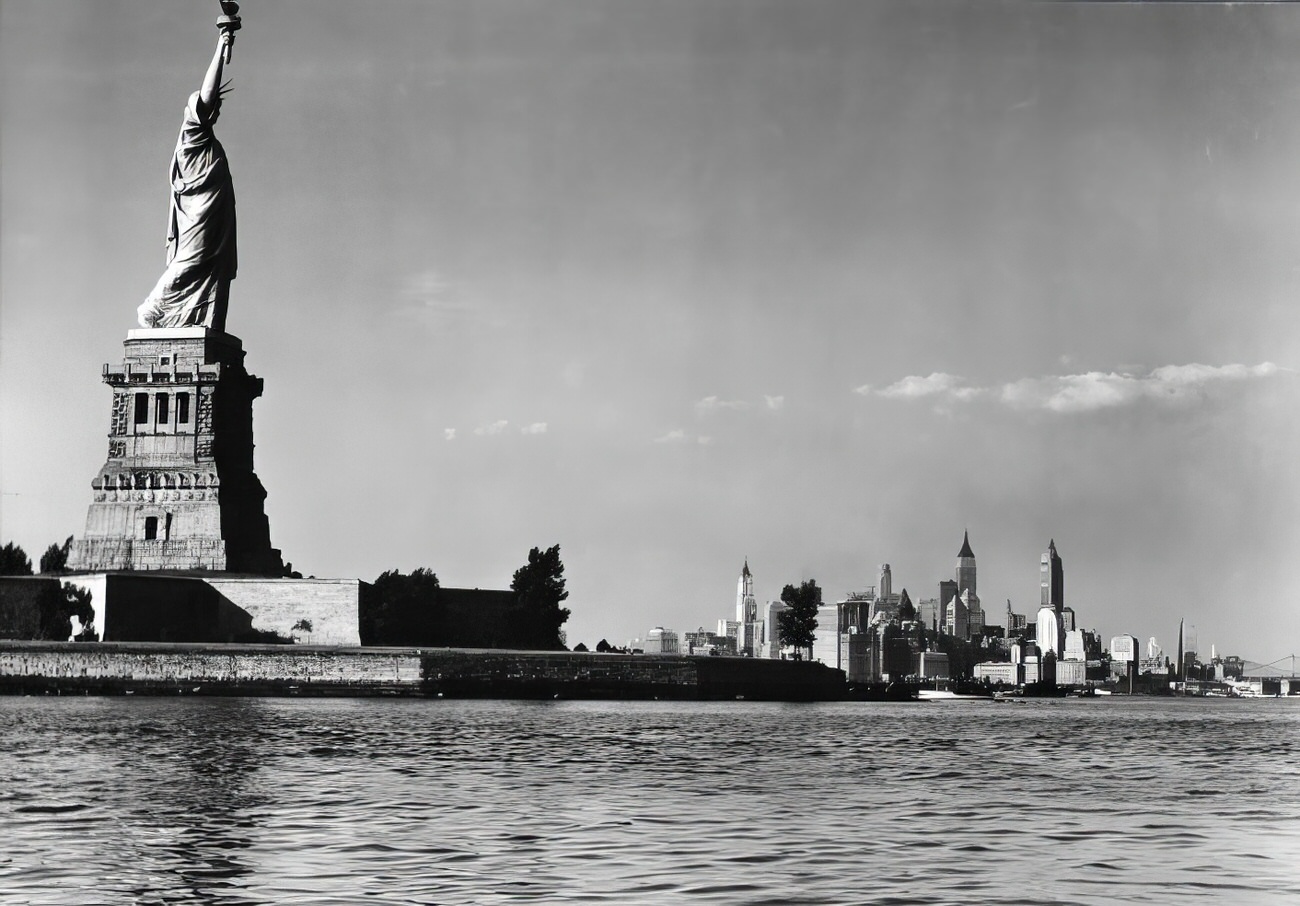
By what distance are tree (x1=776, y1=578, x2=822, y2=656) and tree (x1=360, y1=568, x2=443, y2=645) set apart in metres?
34.6

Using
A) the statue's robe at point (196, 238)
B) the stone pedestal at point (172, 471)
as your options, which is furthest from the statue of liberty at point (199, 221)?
the stone pedestal at point (172, 471)

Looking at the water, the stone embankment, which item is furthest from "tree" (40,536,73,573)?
the water

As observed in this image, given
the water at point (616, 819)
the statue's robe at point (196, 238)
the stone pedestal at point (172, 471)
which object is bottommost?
the water at point (616, 819)

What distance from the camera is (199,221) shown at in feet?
290

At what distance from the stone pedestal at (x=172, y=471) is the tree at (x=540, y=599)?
1371 cm

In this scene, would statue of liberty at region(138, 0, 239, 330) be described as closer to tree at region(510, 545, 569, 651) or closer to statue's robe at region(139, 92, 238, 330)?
statue's robe at region(139, 92, 238, 330)

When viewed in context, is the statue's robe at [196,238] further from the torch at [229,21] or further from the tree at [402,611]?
the tree at [402,611]

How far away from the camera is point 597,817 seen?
2528 centimetres

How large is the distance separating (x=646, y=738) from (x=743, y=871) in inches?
1131

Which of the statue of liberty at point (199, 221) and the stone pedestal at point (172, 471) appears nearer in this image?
the stone pedestal at point (172, 471)

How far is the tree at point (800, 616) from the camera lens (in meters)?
116

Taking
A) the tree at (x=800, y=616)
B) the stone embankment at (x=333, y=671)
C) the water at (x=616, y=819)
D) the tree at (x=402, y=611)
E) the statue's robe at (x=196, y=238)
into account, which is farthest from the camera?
the tree at (x=800, y=616)

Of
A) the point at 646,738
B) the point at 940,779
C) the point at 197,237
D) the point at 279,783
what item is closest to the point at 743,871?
the point at 279,783

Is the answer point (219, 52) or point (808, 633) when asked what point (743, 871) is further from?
point (808, 633)
